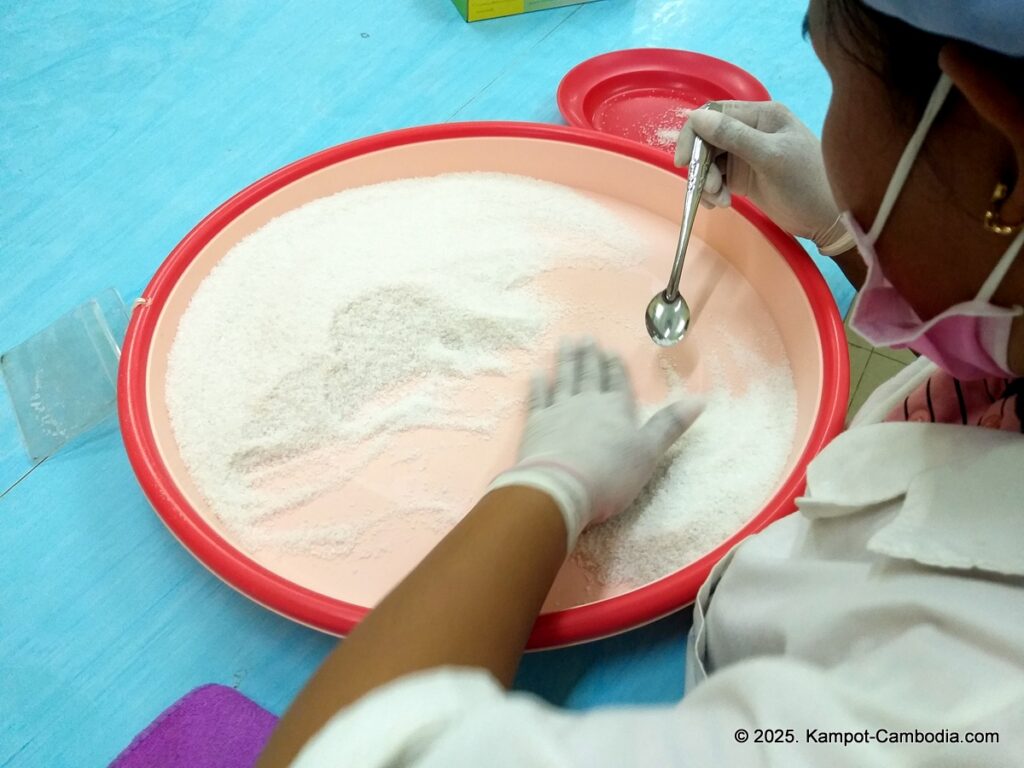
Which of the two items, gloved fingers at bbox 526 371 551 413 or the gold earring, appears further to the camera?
gloved fingers at bbox 526 371 551 413

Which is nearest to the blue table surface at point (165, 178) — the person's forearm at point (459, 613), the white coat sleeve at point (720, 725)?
the person's forearm at point (459, 613)

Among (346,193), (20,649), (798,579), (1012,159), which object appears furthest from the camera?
(346,193)

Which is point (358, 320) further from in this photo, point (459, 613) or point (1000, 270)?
point (1000, 270)

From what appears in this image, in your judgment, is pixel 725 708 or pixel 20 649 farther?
pixel 20 649

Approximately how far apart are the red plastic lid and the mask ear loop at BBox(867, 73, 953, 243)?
0.57 meters

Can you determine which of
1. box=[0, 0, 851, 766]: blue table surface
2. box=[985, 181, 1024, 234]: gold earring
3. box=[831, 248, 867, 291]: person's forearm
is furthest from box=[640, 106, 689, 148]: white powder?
box=[985, 181, 1024, 234]: gold earring

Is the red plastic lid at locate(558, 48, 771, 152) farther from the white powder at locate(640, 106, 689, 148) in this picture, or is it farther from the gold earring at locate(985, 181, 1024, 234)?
the gold earring at locate(985, 181, 1024, 234)

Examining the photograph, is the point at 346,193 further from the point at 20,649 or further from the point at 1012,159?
the point at 1012,159

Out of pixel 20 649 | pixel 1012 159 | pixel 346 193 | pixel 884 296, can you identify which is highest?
pixel 1012 159

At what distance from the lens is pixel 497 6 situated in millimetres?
1039

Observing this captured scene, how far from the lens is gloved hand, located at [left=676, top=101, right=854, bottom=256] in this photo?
685mm

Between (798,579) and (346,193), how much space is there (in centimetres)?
60

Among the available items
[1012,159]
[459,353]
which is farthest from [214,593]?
[1012,159]

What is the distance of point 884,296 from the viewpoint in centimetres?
43
